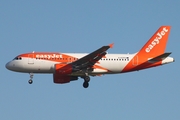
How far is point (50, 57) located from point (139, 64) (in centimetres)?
1176

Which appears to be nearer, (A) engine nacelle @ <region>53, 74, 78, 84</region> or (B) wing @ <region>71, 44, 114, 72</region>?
(B) wing @ <region>71, 44, 114, 72</region>

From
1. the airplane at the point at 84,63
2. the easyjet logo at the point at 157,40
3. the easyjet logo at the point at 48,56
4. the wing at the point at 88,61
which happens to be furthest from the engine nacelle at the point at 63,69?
the easyjet logo at the point at 157,40

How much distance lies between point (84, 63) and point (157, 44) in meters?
11.5

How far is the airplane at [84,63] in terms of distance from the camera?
68375mm

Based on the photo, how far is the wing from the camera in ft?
221

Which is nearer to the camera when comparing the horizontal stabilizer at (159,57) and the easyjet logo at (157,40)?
the horizontal stabilizer at (159,57)

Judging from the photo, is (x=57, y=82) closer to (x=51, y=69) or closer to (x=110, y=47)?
(x=51, y=69)

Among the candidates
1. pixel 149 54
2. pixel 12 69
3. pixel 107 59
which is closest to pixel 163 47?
pixel 149 54

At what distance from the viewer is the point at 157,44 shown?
73625 mm

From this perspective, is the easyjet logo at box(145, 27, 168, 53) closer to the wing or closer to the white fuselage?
the white fuselage

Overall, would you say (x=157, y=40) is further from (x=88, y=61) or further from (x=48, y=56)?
(x=48, y=56)

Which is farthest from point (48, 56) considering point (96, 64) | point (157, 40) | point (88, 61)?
point (157, 40)

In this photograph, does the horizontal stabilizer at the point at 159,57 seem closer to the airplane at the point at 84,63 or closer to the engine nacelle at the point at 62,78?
the airplane at the point at 84,63

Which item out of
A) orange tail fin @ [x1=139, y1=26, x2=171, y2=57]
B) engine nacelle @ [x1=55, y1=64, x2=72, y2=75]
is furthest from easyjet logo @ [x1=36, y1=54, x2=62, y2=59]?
orange tail fin @ [x1=139, y1=26, x2=171, y2=57]
